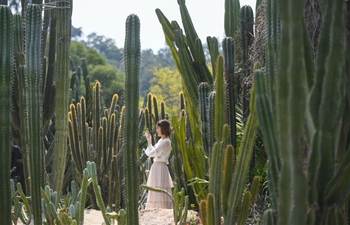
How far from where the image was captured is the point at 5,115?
17.6 ft

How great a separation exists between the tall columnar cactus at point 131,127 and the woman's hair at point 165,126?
13.3 feet

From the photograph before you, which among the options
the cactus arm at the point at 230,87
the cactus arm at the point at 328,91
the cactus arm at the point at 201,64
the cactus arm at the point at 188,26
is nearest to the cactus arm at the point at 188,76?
the cactus arm at the point at 201,64

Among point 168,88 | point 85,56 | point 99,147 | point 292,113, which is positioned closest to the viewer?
point 292,113

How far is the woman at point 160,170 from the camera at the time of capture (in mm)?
9883

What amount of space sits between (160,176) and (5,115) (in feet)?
15.9

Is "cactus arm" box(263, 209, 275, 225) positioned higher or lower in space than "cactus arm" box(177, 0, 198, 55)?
lower

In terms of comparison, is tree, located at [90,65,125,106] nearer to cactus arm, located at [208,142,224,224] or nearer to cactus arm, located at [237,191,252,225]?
cactus arm, located at [237,191,252,225]

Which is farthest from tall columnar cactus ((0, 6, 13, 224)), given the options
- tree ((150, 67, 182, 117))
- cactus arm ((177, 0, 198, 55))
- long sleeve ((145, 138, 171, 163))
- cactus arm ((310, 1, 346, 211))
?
tree ((150, 67, 182, 117))

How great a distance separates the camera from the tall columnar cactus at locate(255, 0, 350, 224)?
3.46 meters

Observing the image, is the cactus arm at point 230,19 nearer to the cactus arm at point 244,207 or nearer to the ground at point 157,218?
the ground at point 157,218

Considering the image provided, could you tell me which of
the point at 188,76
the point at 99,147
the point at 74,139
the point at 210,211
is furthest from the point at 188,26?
the point at 210,211

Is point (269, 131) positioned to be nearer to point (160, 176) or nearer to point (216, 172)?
point (216, 172)

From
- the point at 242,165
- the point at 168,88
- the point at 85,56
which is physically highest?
the point at 85,56

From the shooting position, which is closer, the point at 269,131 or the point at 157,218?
the point at 269,131
